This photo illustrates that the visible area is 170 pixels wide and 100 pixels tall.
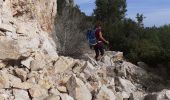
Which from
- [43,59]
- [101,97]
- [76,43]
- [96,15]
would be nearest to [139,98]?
[101,97]

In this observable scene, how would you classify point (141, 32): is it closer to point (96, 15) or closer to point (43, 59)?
point (96, 15)

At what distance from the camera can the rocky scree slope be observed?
11.0 metres

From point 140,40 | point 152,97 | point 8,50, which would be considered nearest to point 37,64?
point 8,50

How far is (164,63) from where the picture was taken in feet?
66.6

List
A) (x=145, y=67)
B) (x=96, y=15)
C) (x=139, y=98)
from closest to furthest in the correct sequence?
(x=139, y=98), (x=145, y=67), (x=96, y=15)

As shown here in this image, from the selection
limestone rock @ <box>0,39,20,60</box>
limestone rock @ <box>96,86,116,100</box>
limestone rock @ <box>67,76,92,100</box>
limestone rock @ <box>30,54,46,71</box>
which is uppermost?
limestone rock @ <box>0,39,20,60</box>

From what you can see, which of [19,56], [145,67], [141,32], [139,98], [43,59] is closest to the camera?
[19,56]

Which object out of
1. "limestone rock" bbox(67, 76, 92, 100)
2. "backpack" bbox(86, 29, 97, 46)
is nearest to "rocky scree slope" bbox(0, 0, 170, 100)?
"limestone rock" bbox(67, 76, 92, 100)

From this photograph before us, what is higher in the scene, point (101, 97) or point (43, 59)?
point (43, 59)

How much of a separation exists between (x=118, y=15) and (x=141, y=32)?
7.63 m

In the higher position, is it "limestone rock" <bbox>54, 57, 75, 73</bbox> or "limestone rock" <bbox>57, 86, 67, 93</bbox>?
"limestone rock" <bbox>54, 57, 75, 73</bbox>

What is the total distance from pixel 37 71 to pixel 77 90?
42.0 inches

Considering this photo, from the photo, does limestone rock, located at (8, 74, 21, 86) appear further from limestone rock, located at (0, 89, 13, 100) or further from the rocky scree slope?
limestone rock, located at (0, 89, 13, 100)

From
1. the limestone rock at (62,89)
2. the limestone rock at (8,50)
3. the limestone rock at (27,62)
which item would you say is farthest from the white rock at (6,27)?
the limestone rock at (62,89)
